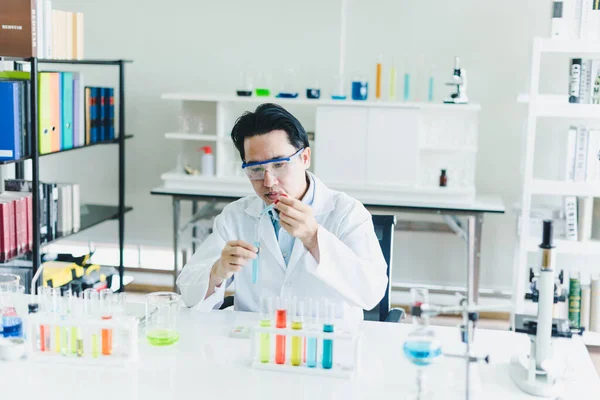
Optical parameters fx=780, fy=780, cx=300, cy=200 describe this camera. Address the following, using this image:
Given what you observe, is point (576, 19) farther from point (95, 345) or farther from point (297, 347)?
point (95, 345)

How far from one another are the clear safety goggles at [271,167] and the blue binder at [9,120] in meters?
1.45

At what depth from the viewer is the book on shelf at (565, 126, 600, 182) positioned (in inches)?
149

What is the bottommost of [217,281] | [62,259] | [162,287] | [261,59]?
[162,287]

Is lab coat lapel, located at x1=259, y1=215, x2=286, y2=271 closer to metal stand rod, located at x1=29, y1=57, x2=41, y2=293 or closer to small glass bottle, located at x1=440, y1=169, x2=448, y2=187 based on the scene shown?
metal stand rod, located at x1=29, y1=57, x2=41, y2=293

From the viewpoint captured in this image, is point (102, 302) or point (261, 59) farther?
point (261, 59)

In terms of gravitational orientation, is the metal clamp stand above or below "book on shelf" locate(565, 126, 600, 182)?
below

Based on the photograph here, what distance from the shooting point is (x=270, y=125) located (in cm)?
221

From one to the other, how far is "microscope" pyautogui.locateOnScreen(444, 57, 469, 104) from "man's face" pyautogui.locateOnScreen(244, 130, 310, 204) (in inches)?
78.9

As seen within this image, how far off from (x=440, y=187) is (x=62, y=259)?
2004 millimetres

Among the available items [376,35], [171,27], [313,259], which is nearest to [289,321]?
[313,259]

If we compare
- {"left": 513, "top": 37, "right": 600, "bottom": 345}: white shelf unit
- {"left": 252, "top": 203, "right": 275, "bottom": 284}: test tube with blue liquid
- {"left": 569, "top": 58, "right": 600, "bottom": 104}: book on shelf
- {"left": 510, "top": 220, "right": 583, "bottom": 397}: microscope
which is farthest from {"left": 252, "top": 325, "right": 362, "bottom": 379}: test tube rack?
{"left": 569, "top": 58, "right": 600, "bottom": 104}: book on shelf

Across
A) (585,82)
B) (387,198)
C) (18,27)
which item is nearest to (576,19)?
(585,82)

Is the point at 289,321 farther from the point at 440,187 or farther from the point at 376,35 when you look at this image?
the point at 376,35

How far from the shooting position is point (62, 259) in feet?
13.2
